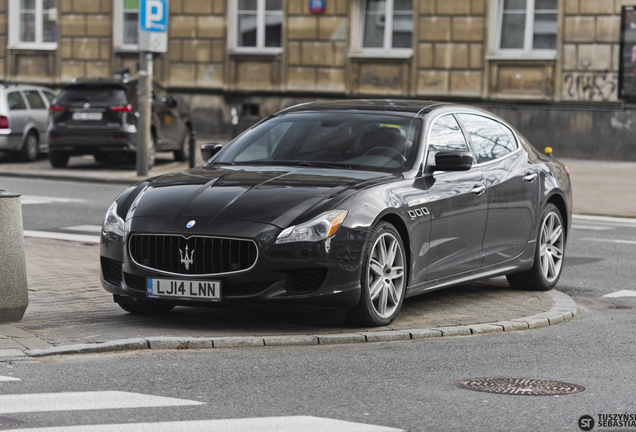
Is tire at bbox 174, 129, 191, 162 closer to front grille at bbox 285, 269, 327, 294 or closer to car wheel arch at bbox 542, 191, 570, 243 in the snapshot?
car wheel arch at bbox 542, 191, 570, 243

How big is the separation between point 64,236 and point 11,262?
5.67 metres

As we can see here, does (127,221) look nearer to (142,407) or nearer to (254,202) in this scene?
(254,202)

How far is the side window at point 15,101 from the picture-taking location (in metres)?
23.4

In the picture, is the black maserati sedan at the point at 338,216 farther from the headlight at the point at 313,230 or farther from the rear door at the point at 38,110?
the rear door at the point at 38,110

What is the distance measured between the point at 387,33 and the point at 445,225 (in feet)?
69.2

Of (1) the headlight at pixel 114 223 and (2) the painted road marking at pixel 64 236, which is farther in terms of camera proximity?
(2) the painted road marking at pixel 64 236

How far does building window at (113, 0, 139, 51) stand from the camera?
1234 inches

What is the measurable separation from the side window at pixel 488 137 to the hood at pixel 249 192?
1.37 metres

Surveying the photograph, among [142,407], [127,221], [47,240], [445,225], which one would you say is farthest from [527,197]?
[47,240]

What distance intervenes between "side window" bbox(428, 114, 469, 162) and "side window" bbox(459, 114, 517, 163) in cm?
16

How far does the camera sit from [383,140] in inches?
318

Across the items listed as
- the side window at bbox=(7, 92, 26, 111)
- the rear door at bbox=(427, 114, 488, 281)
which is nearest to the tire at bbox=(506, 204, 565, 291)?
the rear door at bbox=(427, 114, 488, 281)

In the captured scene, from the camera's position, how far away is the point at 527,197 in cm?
905

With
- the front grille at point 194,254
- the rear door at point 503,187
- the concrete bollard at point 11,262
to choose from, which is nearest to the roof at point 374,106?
the rear door at point 503,187
